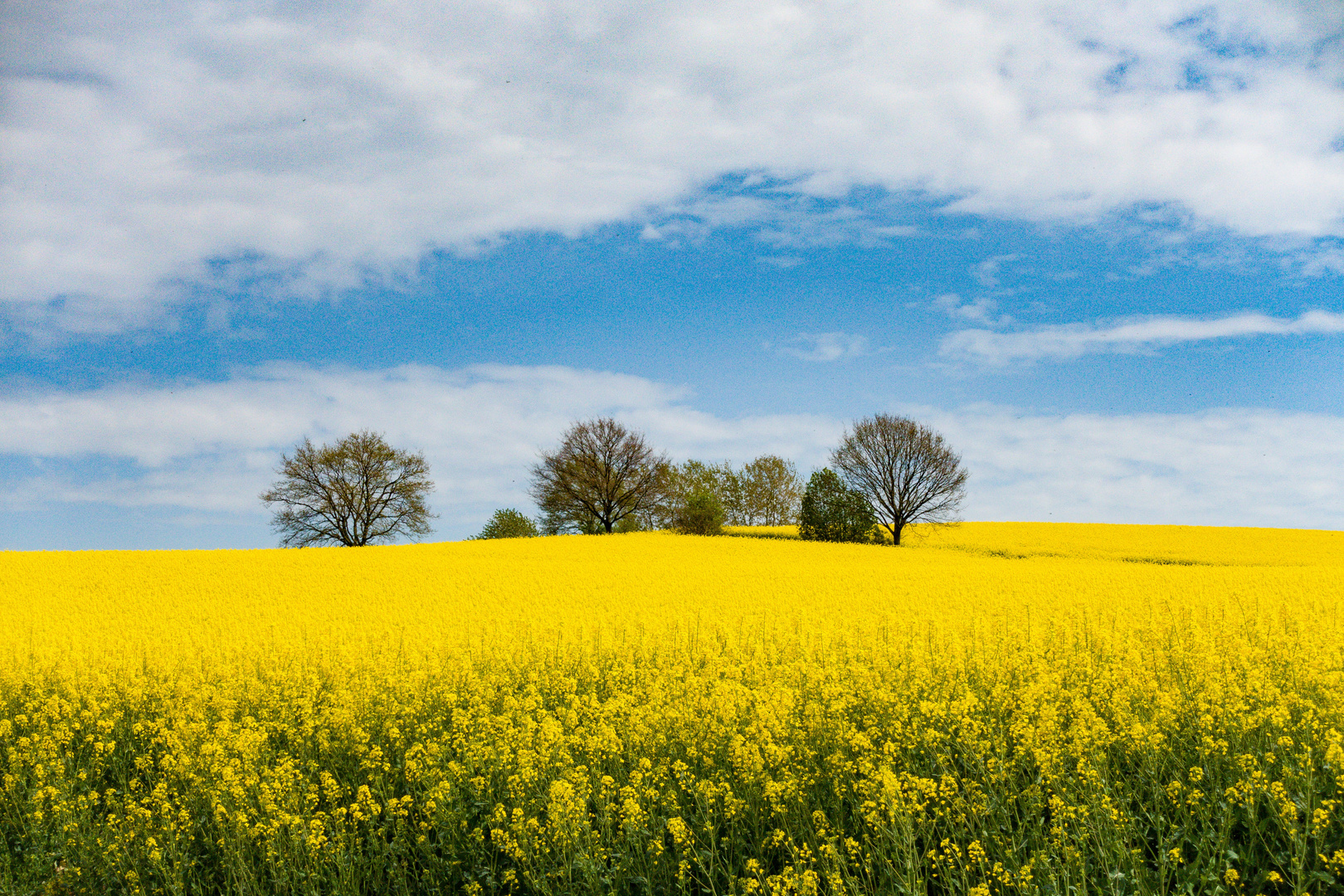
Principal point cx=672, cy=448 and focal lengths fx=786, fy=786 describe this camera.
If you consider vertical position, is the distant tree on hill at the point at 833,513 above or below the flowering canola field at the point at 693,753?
above

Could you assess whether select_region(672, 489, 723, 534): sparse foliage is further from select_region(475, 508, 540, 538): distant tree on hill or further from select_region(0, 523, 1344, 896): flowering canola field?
select_region(0, 523, 1344, 896): flowering canola field

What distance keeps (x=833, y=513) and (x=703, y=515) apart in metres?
9.26

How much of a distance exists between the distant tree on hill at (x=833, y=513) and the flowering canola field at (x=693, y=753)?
29.0 meters

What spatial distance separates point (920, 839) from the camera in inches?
225

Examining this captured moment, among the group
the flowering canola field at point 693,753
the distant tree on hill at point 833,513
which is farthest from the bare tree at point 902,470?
the flowering canola field at point 693,753

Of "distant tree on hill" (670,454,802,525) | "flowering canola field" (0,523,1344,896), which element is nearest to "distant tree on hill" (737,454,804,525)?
"distant tree on hill" (670,454,802,525)

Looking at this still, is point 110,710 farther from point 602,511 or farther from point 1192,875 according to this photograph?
point 602,511

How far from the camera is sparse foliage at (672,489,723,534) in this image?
168ft

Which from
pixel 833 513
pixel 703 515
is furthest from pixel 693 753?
pixel 703 515

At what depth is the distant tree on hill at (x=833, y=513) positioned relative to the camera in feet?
149

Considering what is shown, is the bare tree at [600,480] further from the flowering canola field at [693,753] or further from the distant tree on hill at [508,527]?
the flowering canola field at [693,753]

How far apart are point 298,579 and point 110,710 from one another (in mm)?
16090

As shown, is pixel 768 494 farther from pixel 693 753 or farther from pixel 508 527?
pixel 693 753

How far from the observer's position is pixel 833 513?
45.7 metres
